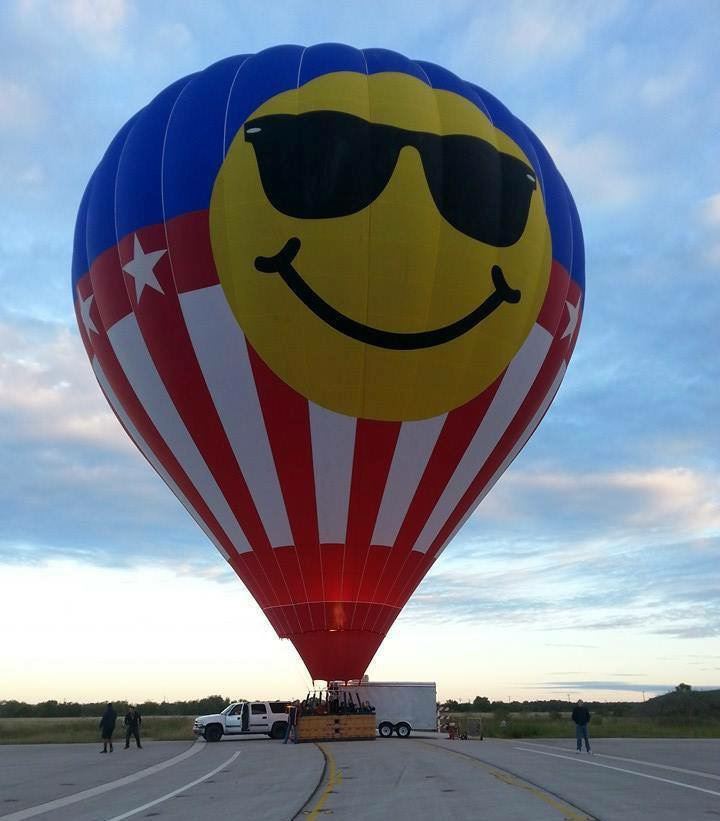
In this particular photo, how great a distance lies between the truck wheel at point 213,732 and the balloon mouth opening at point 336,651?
832 centimetres

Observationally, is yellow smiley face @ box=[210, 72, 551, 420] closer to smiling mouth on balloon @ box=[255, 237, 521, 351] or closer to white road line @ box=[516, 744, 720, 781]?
smiling mouth on balloon @ box=[255, 237, 521, 351]

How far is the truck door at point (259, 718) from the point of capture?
31.1m

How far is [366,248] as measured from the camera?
21.4 m

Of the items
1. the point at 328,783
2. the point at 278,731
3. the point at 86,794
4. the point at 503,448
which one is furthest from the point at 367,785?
the point at 278,731

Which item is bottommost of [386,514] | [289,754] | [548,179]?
[289,754]

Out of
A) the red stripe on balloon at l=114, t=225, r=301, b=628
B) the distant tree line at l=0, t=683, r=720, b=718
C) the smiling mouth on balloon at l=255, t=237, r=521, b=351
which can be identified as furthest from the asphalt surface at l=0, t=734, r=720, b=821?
the distant tree line at l=0, t=683, r=720, b=718

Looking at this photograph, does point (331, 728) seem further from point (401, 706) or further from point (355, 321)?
point (355, 321)

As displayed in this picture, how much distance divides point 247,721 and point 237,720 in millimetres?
367

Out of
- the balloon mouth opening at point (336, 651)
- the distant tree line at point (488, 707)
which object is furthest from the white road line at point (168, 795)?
the distant tree line at point (488, 707)

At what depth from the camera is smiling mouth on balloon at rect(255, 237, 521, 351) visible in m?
21.4

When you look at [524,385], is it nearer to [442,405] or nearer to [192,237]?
[442,405]

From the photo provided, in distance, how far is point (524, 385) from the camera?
24.2 m

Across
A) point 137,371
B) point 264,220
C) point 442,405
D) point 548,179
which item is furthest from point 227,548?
point 548,179

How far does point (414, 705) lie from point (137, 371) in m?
15.4
